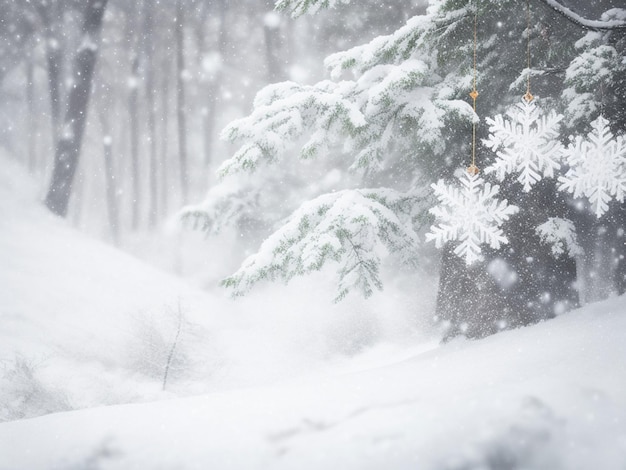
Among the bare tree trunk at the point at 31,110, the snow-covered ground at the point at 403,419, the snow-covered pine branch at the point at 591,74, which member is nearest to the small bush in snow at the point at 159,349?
the snow-covered ground at the point at 403,419

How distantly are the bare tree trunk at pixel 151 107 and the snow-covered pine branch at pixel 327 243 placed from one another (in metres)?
14.8

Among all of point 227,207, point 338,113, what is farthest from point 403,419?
point 227,207

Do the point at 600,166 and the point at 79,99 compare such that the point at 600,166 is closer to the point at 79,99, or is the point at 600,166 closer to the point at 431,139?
the point at 431,139

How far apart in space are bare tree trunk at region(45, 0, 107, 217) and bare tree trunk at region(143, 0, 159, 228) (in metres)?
1.80

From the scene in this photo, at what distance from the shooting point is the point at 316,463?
187 cm

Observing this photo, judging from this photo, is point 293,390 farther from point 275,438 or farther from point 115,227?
point 115,227

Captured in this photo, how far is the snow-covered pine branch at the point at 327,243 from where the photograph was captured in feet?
14.4

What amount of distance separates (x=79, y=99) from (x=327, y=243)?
16.6 metres

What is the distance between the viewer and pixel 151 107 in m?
18.8

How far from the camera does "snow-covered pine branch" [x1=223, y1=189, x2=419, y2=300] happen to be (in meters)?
4.40

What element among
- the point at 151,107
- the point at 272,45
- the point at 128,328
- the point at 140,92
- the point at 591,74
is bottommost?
the point at 128,328

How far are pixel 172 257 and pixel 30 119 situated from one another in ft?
31.9

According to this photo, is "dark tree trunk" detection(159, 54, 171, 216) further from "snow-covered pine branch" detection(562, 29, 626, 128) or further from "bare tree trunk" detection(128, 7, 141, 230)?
"snow-covered pine branch" detection(562, 29, 626, 128)

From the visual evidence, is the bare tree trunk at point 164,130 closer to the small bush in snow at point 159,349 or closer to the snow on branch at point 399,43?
the small bush in snow at point 159,349
